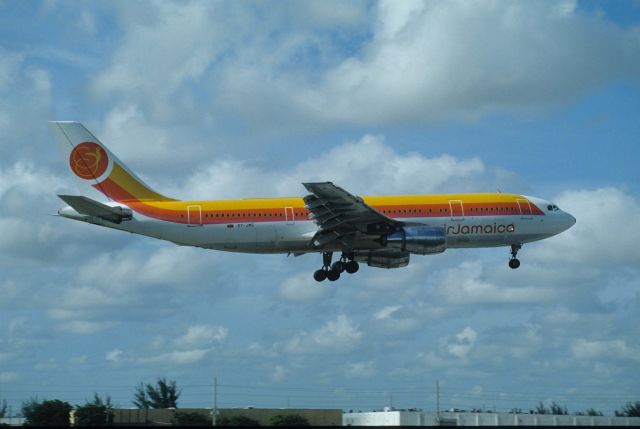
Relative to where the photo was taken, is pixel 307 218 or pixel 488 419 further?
pixel 307 218

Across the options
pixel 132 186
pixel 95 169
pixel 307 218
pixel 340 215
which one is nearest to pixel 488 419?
pixel 340 215

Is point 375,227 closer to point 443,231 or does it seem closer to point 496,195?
point 443,231

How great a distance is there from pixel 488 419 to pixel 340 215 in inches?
803

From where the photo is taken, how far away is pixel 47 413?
69.6 metres

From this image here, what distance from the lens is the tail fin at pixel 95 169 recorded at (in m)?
74.7

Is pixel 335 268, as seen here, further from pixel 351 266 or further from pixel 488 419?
pixel 488 419

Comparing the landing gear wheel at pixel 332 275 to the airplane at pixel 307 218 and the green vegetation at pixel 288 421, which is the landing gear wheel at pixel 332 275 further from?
the green vegetation at pixel 288 421

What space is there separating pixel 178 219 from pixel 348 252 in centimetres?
1312

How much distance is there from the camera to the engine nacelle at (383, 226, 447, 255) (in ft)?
235

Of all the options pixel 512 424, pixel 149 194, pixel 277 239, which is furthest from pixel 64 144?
Answer: pixel 512 424

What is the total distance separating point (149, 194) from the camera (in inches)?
2940

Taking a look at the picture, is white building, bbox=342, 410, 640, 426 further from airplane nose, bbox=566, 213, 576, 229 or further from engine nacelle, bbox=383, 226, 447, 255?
airplane nose, bbox=566, 213, 576, 229

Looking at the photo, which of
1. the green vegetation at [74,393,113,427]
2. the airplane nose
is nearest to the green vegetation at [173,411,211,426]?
the green vegetation at [74,393,113,427]

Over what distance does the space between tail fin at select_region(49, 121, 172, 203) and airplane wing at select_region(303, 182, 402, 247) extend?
11558mm
